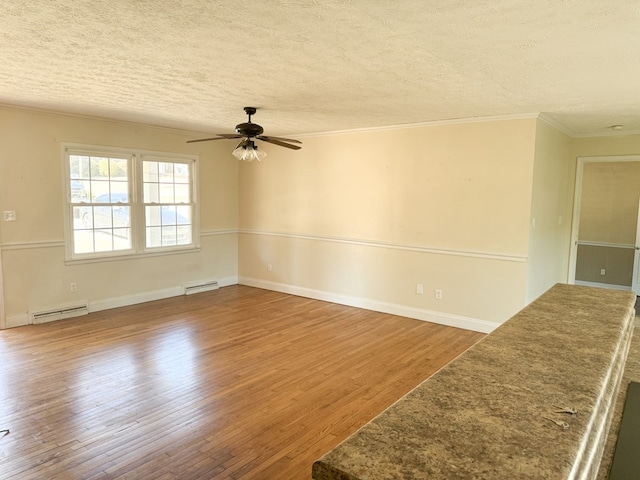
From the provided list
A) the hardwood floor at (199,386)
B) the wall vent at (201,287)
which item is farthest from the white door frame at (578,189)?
the wall vent at (201,287)

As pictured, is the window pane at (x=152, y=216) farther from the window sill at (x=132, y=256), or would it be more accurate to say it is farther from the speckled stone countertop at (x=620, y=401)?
the speckled stone countertop at (x=620, y=401)

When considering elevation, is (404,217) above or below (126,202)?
below

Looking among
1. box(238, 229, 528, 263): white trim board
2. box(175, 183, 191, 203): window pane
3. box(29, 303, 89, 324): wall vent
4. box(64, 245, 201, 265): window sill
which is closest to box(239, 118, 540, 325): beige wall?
box(238, 229, 528, 263): white trim board

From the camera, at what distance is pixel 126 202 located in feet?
19.0

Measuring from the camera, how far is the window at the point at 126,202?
5363 mm

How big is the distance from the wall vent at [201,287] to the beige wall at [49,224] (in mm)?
298

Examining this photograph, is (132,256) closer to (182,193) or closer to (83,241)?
(83,241)

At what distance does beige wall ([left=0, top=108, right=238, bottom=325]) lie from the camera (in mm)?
4812

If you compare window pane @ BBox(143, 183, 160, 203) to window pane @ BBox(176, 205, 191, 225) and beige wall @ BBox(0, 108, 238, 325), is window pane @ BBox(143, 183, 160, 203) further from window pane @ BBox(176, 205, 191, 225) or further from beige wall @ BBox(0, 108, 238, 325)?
beige wall @ BBox(0, 108, 238, 325)

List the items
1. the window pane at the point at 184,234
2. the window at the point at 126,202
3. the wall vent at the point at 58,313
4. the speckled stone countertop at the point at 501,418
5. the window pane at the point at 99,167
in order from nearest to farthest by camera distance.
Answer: the speckled stone countertop at the point at 501,418, the wall vent at the point at 58,313, the window at the point at 126,202, the window pane at the point at 99,167, the window pane at the point at 184,234

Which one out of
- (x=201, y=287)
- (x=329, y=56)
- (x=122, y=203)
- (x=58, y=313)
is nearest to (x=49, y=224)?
(x=122, y=203)

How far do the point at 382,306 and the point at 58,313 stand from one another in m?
4.12

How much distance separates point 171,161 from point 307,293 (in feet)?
9.42

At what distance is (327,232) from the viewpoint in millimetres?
6266
